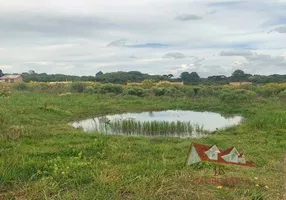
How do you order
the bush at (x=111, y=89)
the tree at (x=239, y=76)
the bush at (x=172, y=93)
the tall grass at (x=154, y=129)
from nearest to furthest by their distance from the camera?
the tall grass at (x=154, y=129)
the bush at (x=172, y=93)
the bush at (x=111, y=89)
the tree at (x=239, y=76)

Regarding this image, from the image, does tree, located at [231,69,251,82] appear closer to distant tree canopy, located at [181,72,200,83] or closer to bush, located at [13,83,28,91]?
distant tree canopy, located at [181,72,200,83]

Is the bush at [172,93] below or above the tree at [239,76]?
below

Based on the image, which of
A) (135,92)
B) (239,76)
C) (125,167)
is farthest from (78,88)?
(125,167)

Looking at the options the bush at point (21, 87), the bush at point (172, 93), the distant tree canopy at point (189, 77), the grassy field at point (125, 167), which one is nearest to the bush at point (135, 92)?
the bush at point (172, 93)

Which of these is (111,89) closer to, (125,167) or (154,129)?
(154,129)

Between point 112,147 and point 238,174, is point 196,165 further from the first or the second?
point 112,147

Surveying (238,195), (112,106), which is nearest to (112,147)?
(238,195)

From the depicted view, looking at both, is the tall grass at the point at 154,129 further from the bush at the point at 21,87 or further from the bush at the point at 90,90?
the bush at the point at 21,87

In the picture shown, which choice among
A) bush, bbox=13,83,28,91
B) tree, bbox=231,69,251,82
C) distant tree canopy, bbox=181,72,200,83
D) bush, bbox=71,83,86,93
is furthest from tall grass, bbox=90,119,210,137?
distant tree canopy, bbox=181,72,200,83

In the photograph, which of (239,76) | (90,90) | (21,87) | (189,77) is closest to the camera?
(90,90)

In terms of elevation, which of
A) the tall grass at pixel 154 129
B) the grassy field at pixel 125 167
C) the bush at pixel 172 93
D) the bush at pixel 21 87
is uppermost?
the bush at pixel 21 87

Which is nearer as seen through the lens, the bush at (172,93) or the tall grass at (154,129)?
the tall grass at (154,129)

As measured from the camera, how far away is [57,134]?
8.27m

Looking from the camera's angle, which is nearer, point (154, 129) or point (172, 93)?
point (154, 129)
